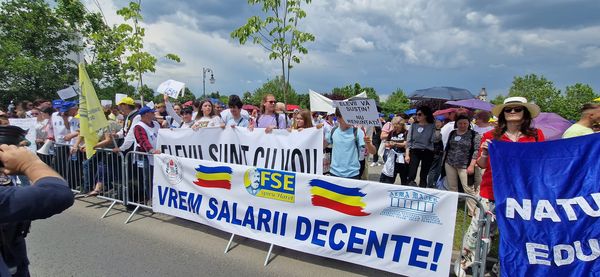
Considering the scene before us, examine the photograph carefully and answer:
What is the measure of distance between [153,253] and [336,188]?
2468 mm

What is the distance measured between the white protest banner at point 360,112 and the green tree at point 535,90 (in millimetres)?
45517

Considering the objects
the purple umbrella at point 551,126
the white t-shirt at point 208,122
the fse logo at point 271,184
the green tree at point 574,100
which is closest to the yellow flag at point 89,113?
the white t-shirt at point 208,122

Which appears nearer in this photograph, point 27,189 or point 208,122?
point 27,189

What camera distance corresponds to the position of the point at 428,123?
19.6 ft

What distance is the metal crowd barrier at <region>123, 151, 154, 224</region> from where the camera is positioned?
568 centimetres

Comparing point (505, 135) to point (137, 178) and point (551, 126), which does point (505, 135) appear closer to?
point (551, 126)

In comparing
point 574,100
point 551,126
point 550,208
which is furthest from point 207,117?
point 574,100

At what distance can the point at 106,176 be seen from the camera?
6430 millimetres

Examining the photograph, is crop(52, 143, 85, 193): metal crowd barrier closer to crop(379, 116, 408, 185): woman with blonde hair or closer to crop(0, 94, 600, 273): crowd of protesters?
crop(0, 94, 600, 273): crowd of protesters

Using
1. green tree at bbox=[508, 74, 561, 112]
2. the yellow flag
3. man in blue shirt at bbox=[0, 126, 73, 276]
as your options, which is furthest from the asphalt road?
green tree at bbox=[508, 74, 561, 112]

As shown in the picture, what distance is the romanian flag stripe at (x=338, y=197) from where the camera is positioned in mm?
3473

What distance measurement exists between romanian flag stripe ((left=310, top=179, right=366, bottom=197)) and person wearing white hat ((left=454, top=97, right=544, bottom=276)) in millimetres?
1205

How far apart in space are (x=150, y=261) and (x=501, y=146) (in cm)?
398

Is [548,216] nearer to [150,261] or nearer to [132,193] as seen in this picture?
[150,261]
